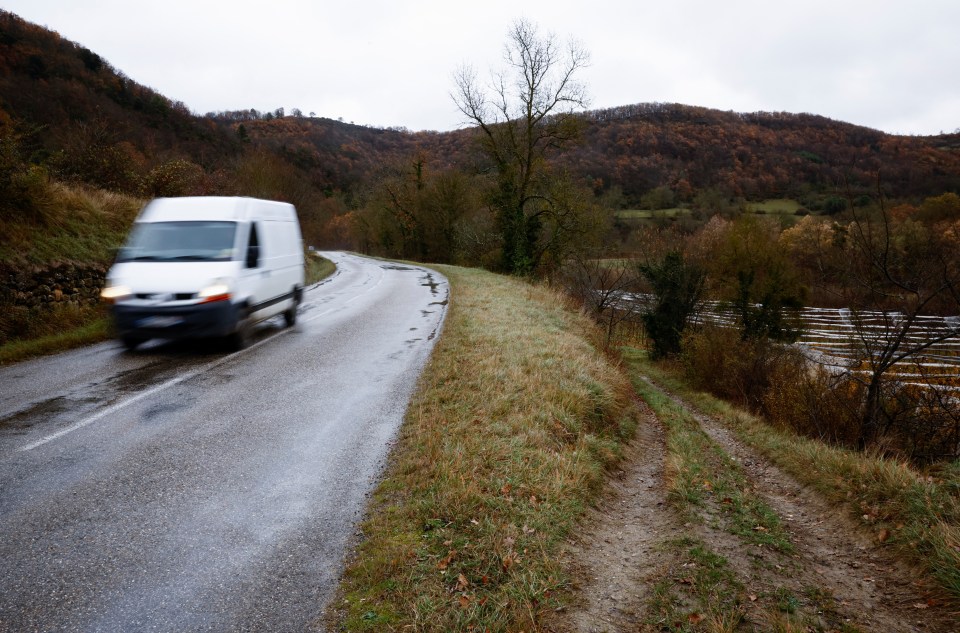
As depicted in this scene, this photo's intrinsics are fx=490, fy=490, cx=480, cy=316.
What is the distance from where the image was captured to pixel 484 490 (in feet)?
14.0

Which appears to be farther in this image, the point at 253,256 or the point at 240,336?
the point at 253,256

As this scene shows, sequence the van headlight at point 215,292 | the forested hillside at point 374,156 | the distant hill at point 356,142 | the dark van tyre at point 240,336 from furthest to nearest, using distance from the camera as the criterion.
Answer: the distant hill at point 356,142 < the forested hillside at point 374,156 < the dark van tyre at point 240,336 < the van headlight at point 215,292

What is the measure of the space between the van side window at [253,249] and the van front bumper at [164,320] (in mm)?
1331

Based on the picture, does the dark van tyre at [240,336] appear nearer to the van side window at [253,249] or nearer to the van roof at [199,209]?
the van side window at [253,249]

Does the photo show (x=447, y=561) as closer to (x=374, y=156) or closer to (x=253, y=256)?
(x=253, y=256)

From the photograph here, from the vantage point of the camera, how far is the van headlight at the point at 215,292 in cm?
771

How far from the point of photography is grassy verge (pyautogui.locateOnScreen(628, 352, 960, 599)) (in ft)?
11.9

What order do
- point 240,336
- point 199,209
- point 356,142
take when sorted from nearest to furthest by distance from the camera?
point 240,336 < point 199,209 < point 356,142

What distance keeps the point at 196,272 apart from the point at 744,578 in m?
8.22

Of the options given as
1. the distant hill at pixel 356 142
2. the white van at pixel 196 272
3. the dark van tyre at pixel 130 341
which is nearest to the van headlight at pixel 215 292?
the white van at pixel 196 272

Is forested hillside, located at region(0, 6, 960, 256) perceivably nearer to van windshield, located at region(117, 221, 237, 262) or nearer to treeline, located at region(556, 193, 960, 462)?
treeline, located at region(556, 193, 960, 462)

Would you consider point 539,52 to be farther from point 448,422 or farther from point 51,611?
point 51,611

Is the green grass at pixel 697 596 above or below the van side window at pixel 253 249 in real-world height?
below

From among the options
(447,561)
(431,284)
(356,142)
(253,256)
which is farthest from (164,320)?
(356,142)
